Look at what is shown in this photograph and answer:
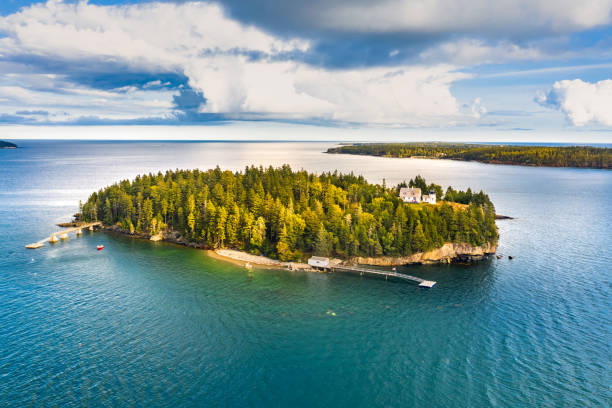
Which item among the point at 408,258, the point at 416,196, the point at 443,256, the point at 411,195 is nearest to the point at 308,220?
the point at 408,258

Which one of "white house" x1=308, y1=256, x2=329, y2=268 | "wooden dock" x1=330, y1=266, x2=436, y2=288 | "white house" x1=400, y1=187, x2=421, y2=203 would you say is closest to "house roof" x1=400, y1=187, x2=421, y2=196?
"white house" x1=400, y1=187, x2=421, y2=203

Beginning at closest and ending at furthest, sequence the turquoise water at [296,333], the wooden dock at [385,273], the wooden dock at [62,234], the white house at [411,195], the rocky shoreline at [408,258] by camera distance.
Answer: the turquoise water at [296,333] < the wooden dock at [385,273] < the rocky shoreline at [408,258] < the wooden dock at [62,234] < the white house at [411,195]

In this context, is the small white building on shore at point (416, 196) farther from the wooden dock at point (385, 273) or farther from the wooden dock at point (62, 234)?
the wooden dock at point (62, 234)

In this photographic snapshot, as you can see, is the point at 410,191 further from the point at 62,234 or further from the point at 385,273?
the point at 62,234

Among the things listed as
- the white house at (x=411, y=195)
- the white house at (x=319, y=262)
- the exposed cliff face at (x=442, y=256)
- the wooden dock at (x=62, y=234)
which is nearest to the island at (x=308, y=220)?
the white house at (x=411, y=195)

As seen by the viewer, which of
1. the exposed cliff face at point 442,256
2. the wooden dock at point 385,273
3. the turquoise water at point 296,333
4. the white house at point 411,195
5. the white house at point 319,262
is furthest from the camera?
the white house at point 411,195

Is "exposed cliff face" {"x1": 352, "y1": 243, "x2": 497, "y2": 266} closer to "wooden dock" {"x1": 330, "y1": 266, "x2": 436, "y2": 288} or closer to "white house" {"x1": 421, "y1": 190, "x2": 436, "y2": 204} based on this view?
"wooden dock" {"x1": 330, "y1": 266, "x2": 436, "y2": 288}

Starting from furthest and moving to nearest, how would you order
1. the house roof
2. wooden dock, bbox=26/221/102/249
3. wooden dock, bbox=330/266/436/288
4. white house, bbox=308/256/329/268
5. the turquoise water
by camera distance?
the house roof < wooden dock, bbox=26/221/102/249 < white house, bbox=308/256/329/268 < wooden dock, bbox=330/266/436/288 < the turquoise water
